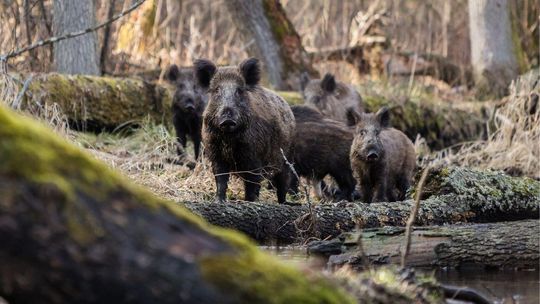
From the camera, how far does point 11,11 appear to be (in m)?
15.2

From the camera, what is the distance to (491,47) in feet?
67.6

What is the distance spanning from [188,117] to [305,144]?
2.65 metres

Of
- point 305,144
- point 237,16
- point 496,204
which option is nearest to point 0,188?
point 496,204

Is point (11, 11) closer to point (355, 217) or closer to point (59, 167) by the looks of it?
point (355, 217)

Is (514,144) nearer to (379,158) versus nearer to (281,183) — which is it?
(379,158)

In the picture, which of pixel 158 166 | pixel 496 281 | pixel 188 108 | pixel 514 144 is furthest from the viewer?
pixel 514 144

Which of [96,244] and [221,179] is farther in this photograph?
[221,179]

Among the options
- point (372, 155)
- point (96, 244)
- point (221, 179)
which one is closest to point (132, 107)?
point (372, 155)

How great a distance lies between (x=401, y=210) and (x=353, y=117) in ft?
10.6

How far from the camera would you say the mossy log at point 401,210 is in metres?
8.76

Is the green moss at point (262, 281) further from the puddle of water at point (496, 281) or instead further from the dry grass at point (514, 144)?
the dry grass at point (514, 144)

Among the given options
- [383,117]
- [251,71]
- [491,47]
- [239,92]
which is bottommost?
[383,117]

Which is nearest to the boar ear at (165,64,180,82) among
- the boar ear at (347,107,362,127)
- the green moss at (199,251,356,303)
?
the boar ear at (347,107,362,127)

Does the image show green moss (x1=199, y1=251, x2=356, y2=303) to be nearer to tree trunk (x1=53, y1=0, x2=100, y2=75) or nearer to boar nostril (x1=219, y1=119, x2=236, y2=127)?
boar nostril (x1=219, y1=119, x2=236, y2=127)
